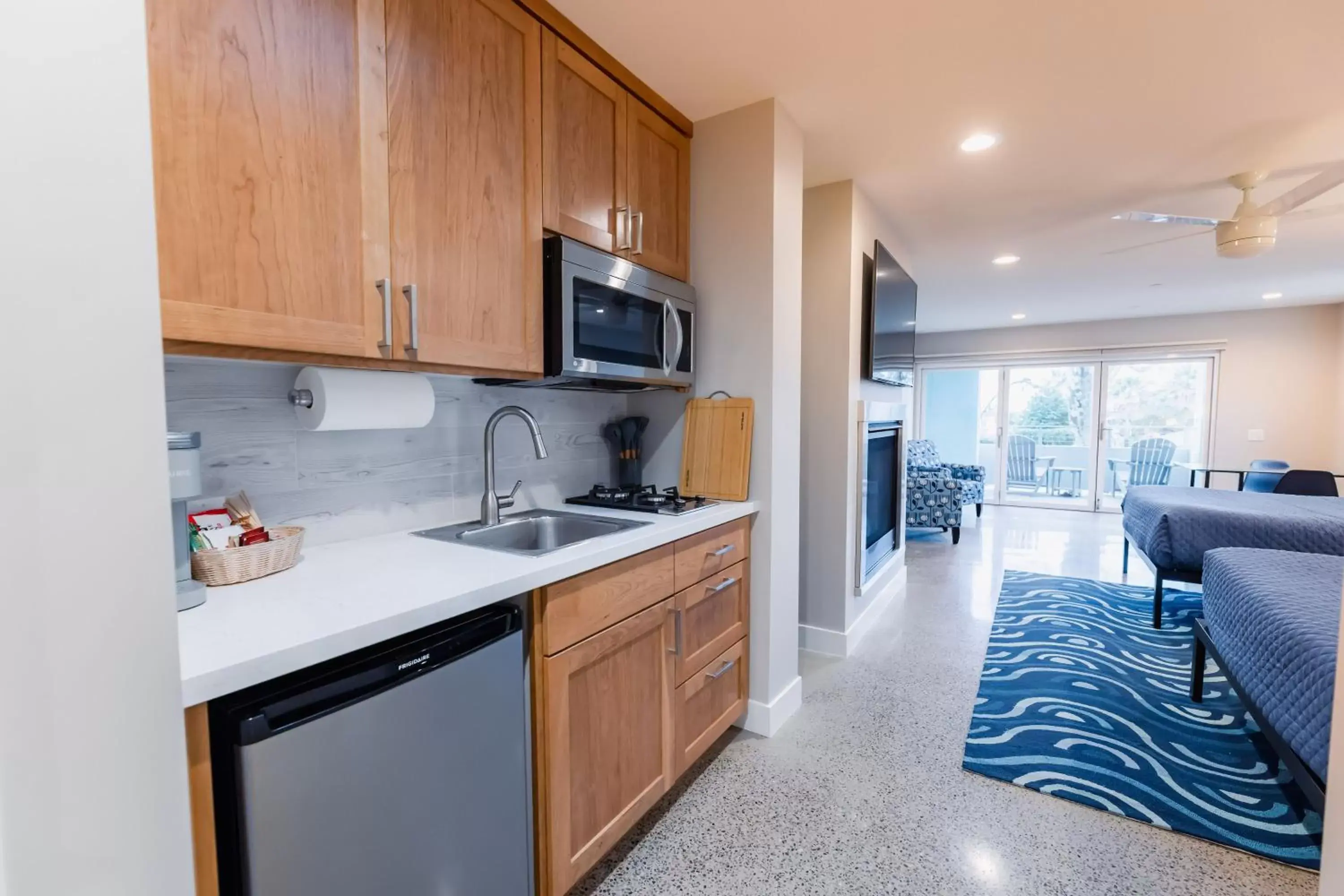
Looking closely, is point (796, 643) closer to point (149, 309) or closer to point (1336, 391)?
point (149, 309)

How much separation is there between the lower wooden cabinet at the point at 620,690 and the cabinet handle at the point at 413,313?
2.08ft

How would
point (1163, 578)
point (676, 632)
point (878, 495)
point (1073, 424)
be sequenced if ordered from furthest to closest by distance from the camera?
point (1073, 424), point (878, 495), point (1163, 578), point (676, 632)

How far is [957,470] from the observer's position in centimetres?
630

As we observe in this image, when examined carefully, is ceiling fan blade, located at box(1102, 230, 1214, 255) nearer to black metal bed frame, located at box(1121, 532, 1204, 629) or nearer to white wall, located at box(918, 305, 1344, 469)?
black metal bed frame, located at box(1121, 532, 1204, 629)

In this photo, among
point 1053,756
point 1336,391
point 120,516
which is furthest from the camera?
point 1336,391

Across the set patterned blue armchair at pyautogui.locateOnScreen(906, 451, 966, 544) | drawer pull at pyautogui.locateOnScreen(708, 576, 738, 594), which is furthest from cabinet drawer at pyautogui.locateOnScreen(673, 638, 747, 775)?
patterned blue armchair at pyautogui.locateOnScreen(906, 451, 966, 544)

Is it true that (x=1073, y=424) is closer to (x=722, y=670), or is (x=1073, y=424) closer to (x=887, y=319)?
(x=887, y=319)

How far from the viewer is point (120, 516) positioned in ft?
1.96

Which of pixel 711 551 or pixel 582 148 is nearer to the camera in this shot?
pixel 582 148

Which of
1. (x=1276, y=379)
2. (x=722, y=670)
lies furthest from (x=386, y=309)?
(x=1276, y=379)

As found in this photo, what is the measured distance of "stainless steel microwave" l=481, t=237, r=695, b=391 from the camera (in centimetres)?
164

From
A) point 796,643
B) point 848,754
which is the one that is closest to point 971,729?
point 848,754

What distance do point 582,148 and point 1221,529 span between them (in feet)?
12.4

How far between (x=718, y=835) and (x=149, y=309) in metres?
1.81
